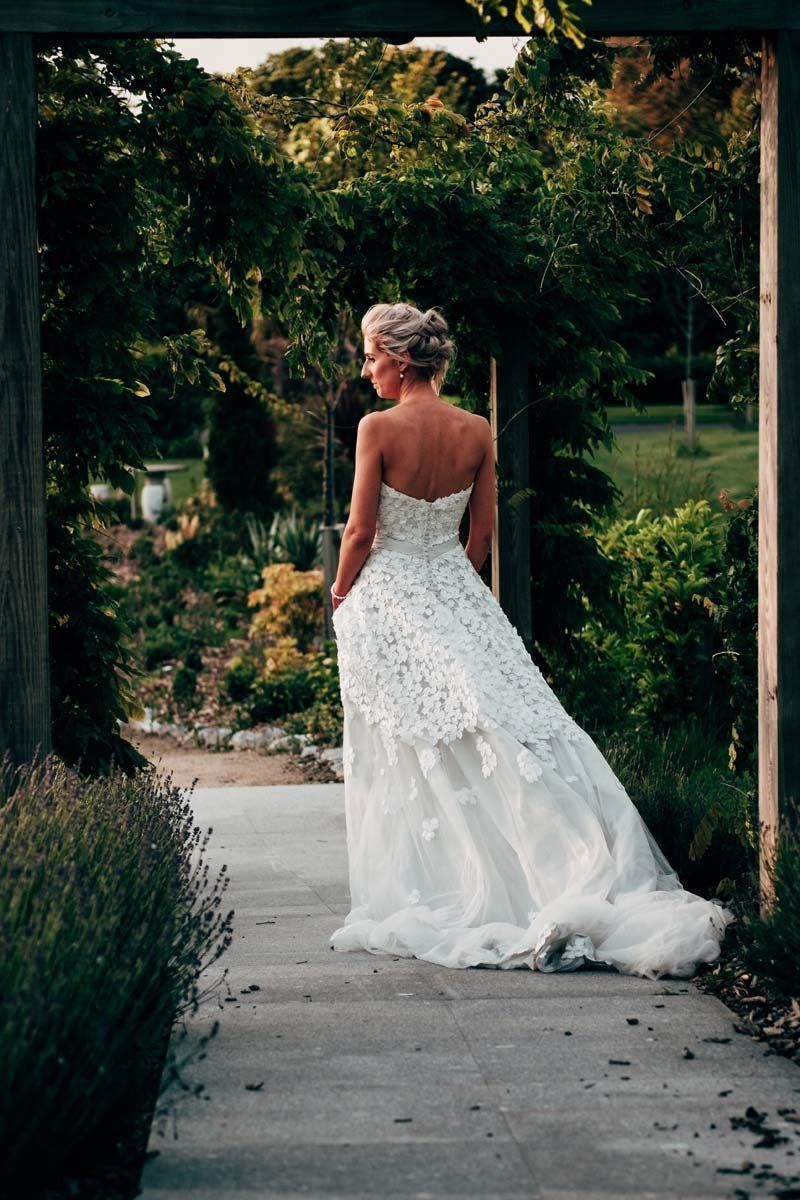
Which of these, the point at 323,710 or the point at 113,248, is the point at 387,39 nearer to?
the point at 113,248

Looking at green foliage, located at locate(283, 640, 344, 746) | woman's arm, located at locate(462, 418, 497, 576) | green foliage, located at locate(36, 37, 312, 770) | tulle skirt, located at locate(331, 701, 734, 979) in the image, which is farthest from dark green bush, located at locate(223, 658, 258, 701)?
tulle skirt, located at locate(331, 701, 734, 979)

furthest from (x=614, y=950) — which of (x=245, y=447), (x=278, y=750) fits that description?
(x=245, y=447)

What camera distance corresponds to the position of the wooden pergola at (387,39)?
4160 mm

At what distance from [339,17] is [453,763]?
2296 mm

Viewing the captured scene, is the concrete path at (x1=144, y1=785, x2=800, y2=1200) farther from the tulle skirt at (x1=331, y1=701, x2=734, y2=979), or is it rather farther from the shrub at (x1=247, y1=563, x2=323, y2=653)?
the shrub at (x1=247, y1=563, x2=323, y2=653)

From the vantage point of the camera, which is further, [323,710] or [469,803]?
[323,710]

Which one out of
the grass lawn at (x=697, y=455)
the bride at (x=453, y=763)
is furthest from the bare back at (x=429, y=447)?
the grass lawn at (x=697, y=455)

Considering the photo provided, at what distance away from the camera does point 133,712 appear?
5.84 meters

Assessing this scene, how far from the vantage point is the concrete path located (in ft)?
9.38

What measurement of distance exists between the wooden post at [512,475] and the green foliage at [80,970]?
274 cm

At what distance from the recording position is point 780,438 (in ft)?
14.3

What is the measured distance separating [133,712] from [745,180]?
302 cm

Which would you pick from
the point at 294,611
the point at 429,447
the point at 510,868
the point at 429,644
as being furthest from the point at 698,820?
the point at 294,611

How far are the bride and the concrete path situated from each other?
161 millimetres
